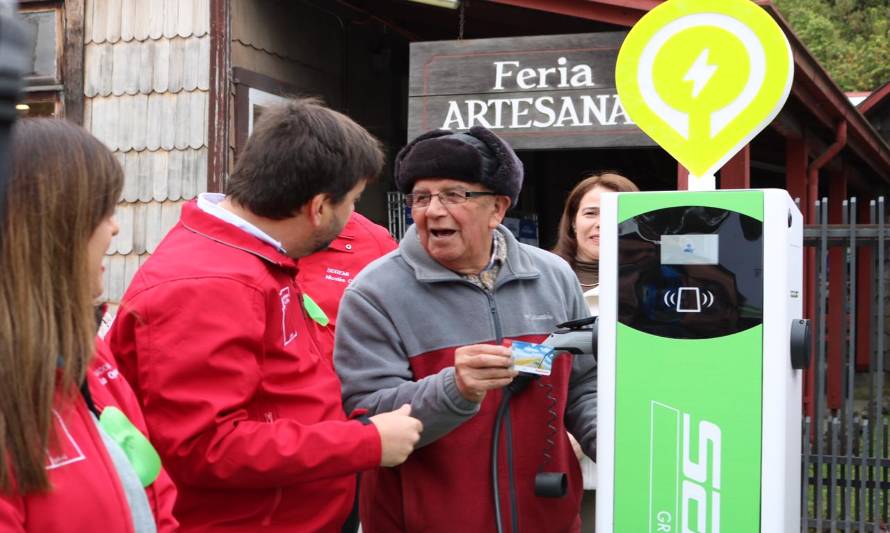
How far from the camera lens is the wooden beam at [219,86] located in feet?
18.0

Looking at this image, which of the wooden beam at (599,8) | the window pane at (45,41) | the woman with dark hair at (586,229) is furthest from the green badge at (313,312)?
the window pane at (45,41)

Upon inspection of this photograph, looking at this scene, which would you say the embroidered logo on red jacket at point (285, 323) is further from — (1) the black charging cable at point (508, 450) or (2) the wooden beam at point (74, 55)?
(2) the wooden beam at point (74, 55)

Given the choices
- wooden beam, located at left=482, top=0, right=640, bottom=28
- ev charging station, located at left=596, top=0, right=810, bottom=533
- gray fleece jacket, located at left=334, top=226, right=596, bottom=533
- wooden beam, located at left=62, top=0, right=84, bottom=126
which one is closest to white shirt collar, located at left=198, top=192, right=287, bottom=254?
gray fleece jacket, located at left=334, top=226, right=596, bottom=533

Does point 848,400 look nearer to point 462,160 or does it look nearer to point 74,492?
point 462,160

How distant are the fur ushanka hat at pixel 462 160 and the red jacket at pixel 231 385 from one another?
0.43 metres

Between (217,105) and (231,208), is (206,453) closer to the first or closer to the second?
(231,208)

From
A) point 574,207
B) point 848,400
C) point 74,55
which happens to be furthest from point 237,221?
point 74,55

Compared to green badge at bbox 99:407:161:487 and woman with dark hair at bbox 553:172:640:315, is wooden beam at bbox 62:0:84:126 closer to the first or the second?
woman with dark hair at bbox 553:172:640:315

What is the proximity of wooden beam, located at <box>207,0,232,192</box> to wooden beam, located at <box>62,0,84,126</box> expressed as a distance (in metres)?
0.88

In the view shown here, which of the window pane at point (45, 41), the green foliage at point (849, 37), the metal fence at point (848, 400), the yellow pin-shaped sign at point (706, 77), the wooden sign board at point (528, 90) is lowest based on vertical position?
the metal fence at point (848, 400)

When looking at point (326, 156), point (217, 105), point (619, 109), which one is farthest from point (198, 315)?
point (217, 105)

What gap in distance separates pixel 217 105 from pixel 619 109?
2.21 m

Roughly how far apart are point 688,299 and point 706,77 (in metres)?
0.54

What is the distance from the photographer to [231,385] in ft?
5.65
